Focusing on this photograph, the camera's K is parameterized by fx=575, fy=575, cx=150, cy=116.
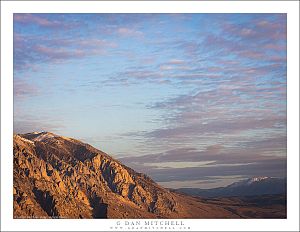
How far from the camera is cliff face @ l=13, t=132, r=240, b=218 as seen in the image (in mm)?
48000

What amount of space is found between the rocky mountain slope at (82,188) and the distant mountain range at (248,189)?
1.10 metres

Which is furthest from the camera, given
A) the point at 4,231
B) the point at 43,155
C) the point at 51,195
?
the point at 43,155

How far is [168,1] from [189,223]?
14.8 metres

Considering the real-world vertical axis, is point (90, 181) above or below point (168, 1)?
below

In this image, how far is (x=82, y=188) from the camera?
55469mm

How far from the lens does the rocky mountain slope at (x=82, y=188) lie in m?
48.1

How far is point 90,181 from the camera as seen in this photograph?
186 feet

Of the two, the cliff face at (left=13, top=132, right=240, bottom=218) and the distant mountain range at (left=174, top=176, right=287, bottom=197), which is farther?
the distant mountain range at (left=174, top=176, right=287, bottom=197)

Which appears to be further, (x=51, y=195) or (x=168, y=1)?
(x=51, y=195)

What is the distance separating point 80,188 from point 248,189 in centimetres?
2018

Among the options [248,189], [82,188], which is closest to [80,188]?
[82,188]

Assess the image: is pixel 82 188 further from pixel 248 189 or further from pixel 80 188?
pixel 248 189

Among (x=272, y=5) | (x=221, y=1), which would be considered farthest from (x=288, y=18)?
(x=221, y=1)

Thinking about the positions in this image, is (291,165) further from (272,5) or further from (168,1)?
(168,1)
